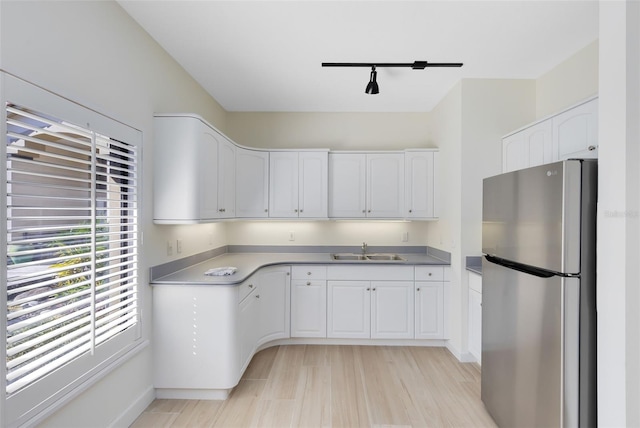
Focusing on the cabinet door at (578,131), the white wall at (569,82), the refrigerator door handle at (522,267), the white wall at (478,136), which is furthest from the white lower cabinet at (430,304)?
the white wall at (569,82)

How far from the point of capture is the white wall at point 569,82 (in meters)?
2.25

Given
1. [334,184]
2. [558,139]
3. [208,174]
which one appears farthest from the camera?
[334,184]

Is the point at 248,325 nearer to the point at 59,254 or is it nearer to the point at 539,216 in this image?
the point at 59,254

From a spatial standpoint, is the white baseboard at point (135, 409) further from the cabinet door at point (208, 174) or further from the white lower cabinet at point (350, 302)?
the cabinet door at point (208, 174)

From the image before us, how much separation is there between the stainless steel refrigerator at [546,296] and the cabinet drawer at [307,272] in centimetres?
174

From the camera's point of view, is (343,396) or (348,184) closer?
(343,396)

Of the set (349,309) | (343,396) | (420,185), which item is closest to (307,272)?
(349,309)

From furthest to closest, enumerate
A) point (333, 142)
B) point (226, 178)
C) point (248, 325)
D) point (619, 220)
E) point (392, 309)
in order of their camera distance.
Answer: point (333, 142), point (392, 309), point (226, 178), point (248, 325), point (619, 220)

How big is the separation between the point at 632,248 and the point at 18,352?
8.20 ft

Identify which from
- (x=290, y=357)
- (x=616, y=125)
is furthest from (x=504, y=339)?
(x=290, y=357)

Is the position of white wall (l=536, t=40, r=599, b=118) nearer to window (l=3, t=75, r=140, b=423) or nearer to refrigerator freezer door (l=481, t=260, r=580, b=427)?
refrigerator freezer door (l=481, t=260, r=580, b=427)

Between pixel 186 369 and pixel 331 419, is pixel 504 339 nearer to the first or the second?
pixel 331 419

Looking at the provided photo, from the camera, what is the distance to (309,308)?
3301 mm

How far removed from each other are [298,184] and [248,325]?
64.6 inches
